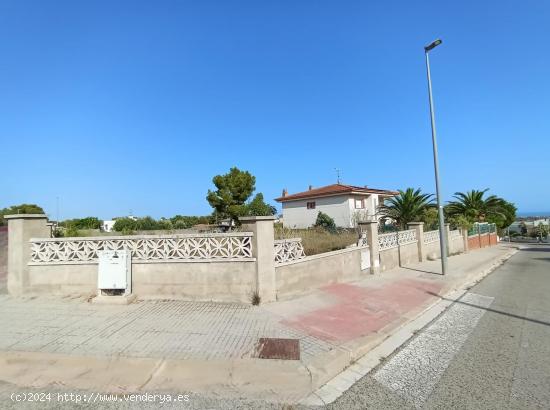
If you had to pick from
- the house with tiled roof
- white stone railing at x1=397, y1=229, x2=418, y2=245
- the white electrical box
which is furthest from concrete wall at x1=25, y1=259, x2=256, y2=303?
the house with tiled roof

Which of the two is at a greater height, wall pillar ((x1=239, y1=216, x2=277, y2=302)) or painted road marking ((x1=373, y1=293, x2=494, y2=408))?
wall pillar ((x1=239, y1=216, x2=277, y2=302))

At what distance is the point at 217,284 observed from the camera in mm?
7098

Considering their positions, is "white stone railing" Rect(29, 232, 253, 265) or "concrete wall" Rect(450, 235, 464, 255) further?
"concrete wall" Rect(450, 235, 464, 255)

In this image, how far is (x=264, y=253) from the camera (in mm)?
7109

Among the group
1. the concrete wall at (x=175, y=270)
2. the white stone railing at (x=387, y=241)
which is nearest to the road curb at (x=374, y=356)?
the concrete wall at (x=175, y=270)

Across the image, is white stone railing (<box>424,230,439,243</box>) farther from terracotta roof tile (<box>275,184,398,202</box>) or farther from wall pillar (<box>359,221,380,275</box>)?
terracotta roof tile (<box>275,184,398,202</box>)

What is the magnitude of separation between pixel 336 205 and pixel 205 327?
25476mm

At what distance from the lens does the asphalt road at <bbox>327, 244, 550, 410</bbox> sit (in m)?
3.50

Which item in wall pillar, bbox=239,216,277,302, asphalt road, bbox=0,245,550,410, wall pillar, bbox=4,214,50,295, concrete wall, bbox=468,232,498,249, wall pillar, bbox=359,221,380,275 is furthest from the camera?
concrete wall, bbox=468,232,498,249

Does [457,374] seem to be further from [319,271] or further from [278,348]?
[319,271]

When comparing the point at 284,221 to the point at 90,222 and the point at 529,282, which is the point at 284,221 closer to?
the point at 90,222

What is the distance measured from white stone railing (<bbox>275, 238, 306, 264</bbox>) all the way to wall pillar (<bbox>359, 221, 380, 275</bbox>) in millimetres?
3806

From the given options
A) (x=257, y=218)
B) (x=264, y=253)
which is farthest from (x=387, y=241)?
(x=257, y=218)

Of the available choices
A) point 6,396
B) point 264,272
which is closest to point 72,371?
Result: point 6,396
